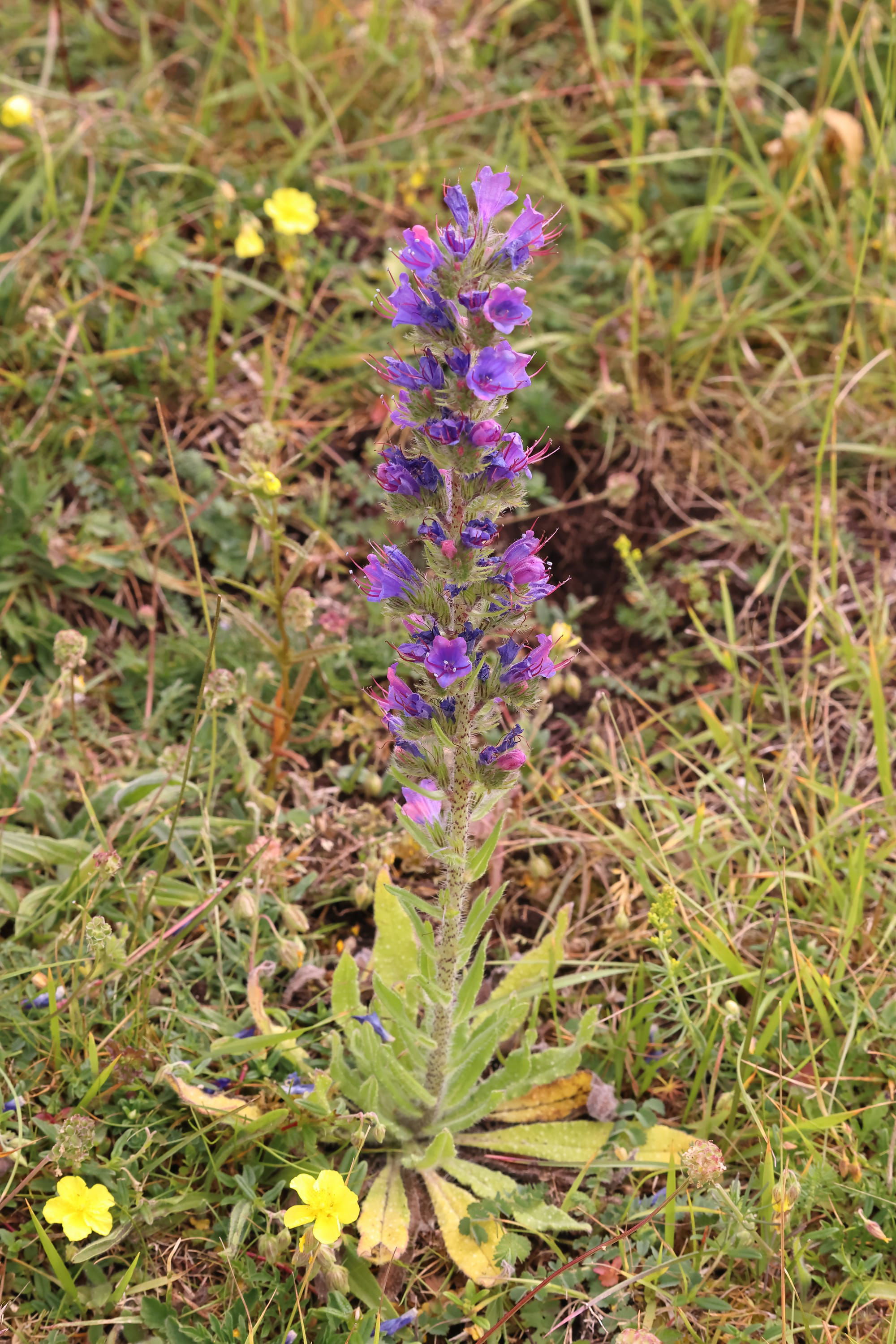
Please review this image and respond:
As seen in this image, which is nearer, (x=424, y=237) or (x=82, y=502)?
(x=424, y=237)

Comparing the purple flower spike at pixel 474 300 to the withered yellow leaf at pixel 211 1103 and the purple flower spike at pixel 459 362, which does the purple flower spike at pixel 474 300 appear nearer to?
the purple flower spike at pixel 459 362

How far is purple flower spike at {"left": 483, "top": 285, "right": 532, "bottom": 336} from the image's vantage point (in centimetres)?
222

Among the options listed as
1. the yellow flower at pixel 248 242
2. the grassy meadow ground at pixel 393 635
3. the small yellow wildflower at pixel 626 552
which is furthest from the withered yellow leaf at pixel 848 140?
the yellow flower at pixel 248 242

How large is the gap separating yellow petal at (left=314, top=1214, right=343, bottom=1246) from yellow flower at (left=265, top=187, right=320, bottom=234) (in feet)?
12.5

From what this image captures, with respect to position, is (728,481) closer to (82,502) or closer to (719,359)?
(719,359)

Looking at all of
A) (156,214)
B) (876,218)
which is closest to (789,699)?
(876,218)

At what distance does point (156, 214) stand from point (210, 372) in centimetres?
82

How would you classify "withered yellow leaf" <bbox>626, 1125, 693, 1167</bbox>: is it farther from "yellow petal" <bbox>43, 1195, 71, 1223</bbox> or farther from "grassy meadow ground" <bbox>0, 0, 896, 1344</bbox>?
"yellow petal" <bbox>43, 1195, 71, 1223</bbox>

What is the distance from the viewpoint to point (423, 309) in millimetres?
2283

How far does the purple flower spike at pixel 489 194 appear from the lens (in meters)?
2.28

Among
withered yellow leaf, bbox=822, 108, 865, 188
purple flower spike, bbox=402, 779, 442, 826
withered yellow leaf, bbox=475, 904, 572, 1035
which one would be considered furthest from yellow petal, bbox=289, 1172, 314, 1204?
withered yellow leaf, bbox=822, 108, 865, 188

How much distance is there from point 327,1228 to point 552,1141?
0.87m

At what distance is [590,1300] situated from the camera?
9.23 feet

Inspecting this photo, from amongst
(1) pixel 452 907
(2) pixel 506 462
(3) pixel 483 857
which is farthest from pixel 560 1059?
(2) pixel 506 462
